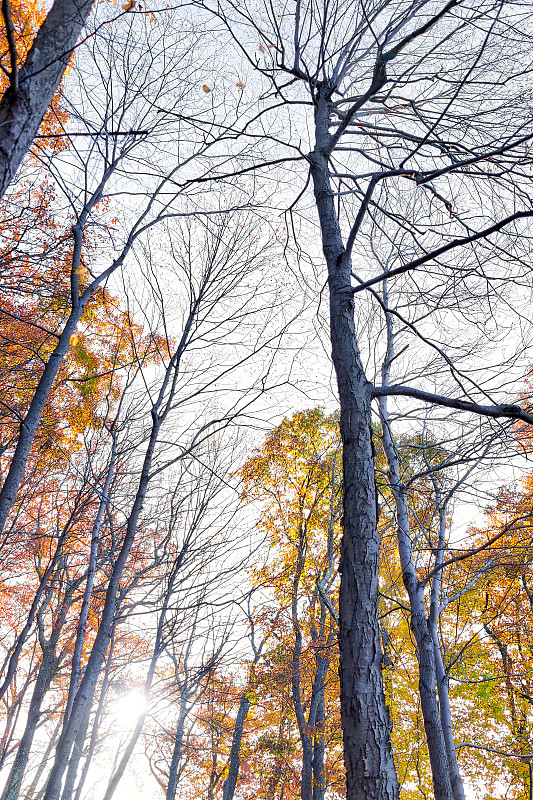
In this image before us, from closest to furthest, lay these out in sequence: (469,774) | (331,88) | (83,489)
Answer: (331,88) → (83,489) → (469,774)

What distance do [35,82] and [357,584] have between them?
3.17m

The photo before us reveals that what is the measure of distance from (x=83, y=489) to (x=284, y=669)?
637cm

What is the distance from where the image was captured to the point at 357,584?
6.73ft

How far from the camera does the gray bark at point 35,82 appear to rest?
217cm

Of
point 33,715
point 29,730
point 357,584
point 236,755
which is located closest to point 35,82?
point 357,584

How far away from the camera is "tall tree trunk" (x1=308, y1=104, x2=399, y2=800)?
5.75 ft

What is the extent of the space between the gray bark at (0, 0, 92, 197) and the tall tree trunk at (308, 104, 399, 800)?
6.35 feet

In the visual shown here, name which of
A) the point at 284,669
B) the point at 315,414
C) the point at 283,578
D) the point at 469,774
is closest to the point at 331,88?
the point at 315,414

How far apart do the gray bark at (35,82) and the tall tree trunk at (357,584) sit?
1.93 metres

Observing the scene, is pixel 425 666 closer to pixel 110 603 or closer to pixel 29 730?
pixel 110 603

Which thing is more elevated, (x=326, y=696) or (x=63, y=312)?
(x=63, y=312)

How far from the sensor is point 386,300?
7.13 metres

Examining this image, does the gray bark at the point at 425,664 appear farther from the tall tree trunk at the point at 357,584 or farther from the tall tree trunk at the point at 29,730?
the tall tree trunk at the point at 29,730

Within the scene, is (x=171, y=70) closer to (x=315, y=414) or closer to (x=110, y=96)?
(x=110, y=96)
